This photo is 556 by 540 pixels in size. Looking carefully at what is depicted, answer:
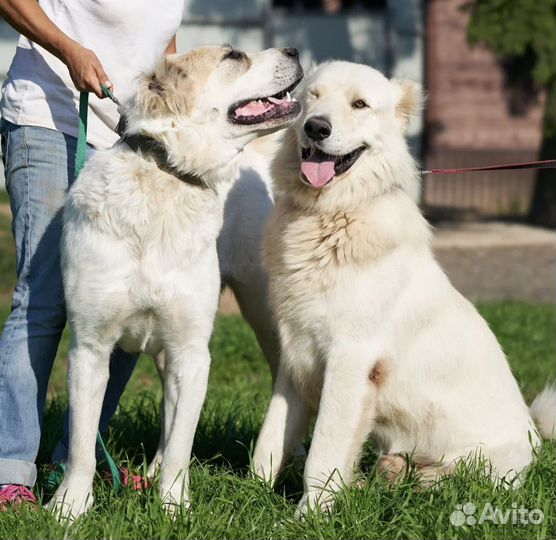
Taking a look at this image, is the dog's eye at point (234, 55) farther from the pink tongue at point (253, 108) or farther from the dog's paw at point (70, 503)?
the dog's paw at point (70, 503)

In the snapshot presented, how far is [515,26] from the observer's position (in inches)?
431

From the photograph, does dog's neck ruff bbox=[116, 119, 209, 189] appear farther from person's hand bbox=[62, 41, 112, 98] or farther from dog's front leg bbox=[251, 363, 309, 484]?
dog's front leg bbox=[251, 363, 309, 484]

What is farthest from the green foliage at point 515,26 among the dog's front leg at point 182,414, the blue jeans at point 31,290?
the dog's front leg at point 182,414

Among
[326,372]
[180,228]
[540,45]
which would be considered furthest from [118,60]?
[540,45]

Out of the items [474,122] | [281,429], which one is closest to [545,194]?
[474,122]

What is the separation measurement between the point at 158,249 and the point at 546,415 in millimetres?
1914

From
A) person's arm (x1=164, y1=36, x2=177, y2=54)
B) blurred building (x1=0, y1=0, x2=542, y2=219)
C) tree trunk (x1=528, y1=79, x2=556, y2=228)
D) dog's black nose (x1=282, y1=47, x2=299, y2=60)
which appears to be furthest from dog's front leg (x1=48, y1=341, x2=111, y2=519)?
blurred building (x1=0, y1=0, x2=542, y2=219)

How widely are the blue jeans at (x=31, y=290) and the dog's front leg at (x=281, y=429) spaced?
0.91 meters

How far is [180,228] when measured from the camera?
3523 mm

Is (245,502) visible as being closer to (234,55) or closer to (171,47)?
(234,55)

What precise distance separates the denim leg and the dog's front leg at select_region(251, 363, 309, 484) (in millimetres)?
911

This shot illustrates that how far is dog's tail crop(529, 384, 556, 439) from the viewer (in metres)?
4.18

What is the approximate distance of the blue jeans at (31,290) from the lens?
376 centimetres

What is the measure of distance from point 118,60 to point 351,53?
43.8ft
